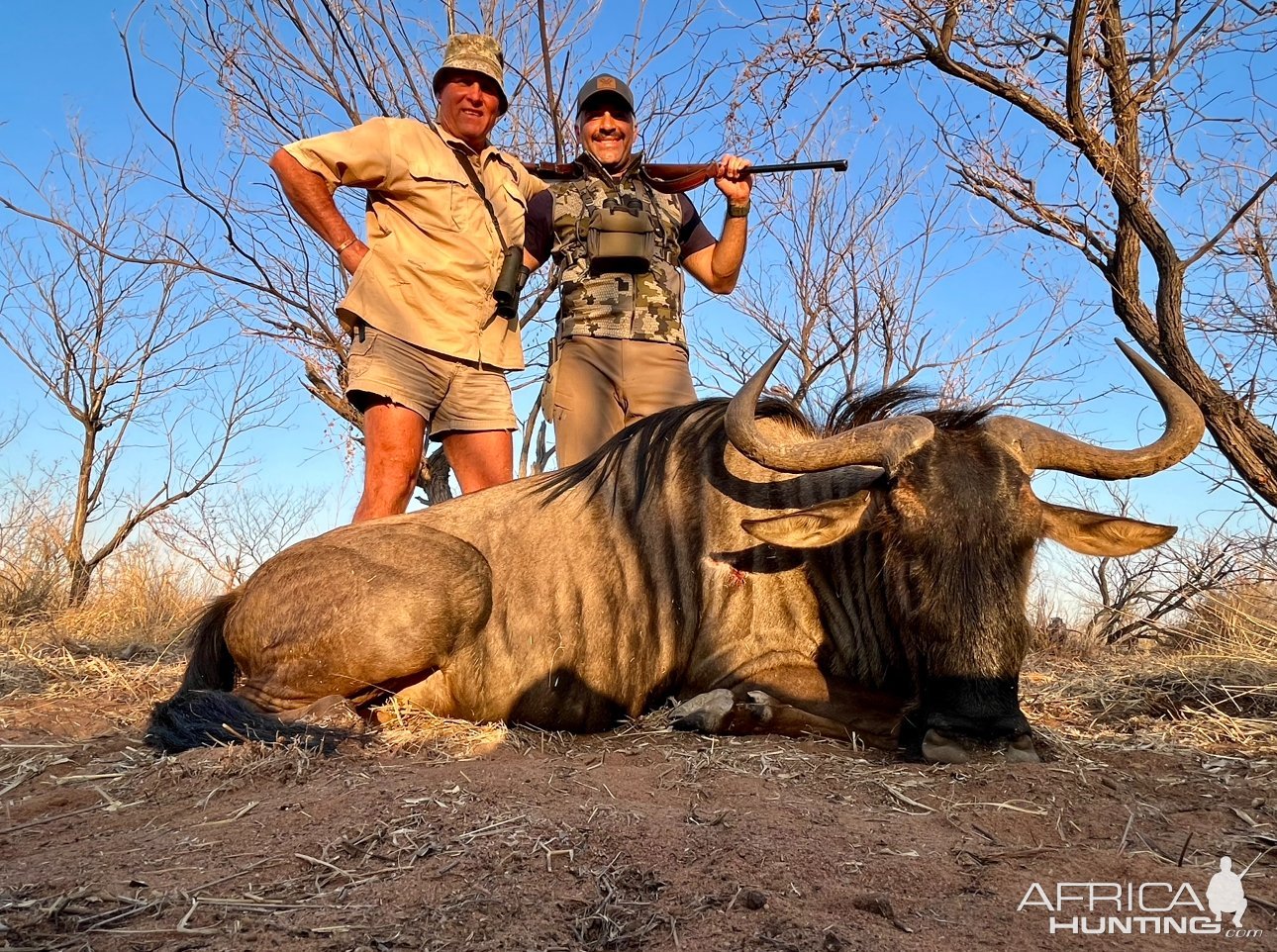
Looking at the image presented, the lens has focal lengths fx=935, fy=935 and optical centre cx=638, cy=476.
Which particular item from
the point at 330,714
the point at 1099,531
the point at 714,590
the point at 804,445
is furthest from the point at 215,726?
the point at 1099,531

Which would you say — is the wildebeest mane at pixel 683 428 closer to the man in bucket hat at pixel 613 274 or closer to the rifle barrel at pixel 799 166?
the man in bucket hat at pixel 613 274

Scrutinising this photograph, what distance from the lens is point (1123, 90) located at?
22.6 ft

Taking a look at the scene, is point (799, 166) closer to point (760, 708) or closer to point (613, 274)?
point (613, 274)

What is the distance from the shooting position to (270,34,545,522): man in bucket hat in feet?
17.0

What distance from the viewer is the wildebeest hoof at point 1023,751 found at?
321 centimetres

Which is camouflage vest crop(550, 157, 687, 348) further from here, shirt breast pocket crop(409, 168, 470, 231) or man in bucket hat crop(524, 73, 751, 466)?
shirt breast pocket crop(409, 168, 470, 231)

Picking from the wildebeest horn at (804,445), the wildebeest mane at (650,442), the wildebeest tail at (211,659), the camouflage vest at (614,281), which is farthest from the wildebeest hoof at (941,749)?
the wildebeest tail at (211,659)

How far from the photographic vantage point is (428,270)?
5.32 meters

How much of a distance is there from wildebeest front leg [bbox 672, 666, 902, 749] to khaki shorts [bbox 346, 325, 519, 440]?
2296mm

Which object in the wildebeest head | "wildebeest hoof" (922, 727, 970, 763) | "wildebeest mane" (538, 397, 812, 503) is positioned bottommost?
"wildebeest hoof" (922, 727, 970, 763)

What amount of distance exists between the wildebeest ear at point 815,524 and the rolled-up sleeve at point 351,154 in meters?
3.07

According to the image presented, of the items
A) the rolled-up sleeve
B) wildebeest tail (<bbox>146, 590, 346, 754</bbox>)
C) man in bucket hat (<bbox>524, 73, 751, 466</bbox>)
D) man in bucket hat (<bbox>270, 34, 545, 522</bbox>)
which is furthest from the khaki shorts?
wildebeest tail (<bbox>146, 590, 346, 754</bbox>)

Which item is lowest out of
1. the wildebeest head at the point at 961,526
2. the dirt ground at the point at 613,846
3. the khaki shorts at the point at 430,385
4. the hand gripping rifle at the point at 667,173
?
the dirt ground at the point at 613,846

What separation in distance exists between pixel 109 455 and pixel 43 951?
1137 cm
